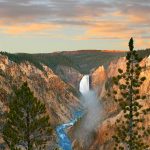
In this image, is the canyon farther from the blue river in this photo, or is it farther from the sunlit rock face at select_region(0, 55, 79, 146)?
the blue river

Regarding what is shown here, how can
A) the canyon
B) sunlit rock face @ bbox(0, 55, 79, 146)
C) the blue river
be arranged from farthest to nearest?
sunlit rock face @ bbox(0, 55, 79, 146) → the blue river → the canyon

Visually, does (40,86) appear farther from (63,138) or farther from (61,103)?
(63,138)

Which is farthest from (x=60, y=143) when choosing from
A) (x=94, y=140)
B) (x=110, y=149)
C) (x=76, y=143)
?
(x=110, y=149)

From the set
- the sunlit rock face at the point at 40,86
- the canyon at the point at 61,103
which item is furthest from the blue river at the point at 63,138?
the sunlit rock face at the point at 40,86

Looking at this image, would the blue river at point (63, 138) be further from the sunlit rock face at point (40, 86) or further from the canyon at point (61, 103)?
the sunlit rock face at point (40, 86)

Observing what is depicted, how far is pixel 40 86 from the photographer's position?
17875cm

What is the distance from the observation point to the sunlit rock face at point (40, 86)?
151 meters

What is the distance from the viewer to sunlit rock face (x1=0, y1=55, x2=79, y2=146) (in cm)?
15075

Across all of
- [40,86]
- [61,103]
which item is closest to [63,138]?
[40,86]

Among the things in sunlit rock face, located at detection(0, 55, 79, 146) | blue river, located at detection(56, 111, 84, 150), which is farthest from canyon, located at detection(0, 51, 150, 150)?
blue river, located at detection(56, 111, 84, 150)

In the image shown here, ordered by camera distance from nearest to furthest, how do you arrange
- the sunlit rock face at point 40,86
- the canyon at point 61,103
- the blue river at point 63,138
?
the canyon at point 61,103, the blue river at point 63,138, the sunlit rock face at point 40,86

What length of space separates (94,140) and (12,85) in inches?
1925

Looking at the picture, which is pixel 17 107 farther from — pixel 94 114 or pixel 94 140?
pixel 94 114

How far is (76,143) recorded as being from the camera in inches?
4230
